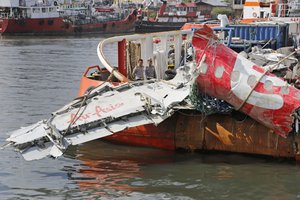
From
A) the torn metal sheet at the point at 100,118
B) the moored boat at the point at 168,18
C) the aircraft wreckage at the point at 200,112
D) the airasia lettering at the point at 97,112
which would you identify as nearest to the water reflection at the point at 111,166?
the aircraft wreckage at the point at 200,112

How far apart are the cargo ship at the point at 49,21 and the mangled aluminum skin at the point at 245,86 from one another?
5559 centimetres

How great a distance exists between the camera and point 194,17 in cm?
8288

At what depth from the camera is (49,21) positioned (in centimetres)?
6956

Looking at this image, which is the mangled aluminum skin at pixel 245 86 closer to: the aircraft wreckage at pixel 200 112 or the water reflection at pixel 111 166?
the aircraft wreckage at pixel 200 112

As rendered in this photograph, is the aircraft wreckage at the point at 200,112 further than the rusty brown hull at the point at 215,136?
No

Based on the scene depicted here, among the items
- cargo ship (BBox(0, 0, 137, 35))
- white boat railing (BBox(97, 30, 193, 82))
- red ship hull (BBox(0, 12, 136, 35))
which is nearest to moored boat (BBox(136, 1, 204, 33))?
cargo ship (BBox(0, 0, 137, 35))

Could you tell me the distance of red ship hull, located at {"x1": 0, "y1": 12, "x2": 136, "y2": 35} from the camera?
6669 centimetres

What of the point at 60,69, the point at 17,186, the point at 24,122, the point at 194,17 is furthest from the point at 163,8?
the point at 17,186

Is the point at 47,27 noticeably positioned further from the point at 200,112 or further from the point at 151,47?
the point at 200,112

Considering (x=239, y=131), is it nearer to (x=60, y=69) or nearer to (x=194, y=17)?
(x=60, y=69)

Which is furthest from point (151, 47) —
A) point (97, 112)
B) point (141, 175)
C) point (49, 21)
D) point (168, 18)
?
point (168, 18)

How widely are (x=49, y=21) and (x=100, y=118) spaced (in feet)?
189

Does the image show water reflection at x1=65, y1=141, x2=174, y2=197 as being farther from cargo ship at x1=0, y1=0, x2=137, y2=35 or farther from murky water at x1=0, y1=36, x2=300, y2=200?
cargo ship at x1=0, y1=0, x2=137, y2=35

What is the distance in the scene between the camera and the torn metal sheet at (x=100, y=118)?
13.2 metres
